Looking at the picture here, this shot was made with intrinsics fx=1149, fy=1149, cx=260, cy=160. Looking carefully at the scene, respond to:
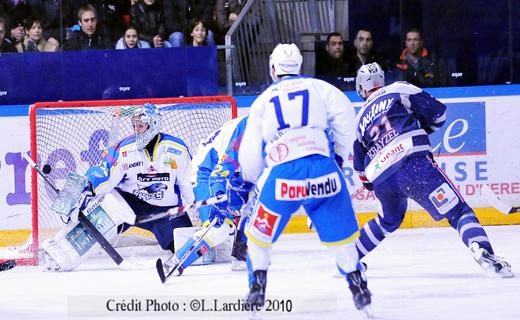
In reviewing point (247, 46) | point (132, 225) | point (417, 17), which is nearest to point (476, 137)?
point (417, 17)

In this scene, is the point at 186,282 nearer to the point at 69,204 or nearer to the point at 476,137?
the point at 69,204

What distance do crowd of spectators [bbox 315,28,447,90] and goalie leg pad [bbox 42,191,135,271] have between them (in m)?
2.23

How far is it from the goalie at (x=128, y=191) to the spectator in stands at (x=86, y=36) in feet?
5.61

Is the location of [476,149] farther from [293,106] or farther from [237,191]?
[293,106]

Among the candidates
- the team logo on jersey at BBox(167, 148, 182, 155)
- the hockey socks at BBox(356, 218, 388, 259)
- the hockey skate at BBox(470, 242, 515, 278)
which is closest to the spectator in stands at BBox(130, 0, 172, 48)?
the team logo on jersey at BBox(167, 148, 182, 155)

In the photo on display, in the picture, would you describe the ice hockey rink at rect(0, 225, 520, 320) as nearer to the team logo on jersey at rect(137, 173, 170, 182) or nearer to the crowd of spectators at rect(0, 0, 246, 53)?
the team logo on jersey at rect(137, 173, 170, 182)

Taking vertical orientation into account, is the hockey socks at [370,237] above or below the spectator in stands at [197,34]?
below

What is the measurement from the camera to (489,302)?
486cm

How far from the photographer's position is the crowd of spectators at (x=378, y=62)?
8406 mm

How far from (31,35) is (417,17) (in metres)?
2.85

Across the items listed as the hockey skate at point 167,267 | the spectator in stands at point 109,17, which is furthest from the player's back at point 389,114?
the spectator in stands at point 109,17

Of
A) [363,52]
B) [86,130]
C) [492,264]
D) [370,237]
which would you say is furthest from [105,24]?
[492,264]

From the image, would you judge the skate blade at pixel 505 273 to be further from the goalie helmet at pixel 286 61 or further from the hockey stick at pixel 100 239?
the hockey stick at pixel 100 239

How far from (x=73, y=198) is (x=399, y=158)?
1.98 meters
